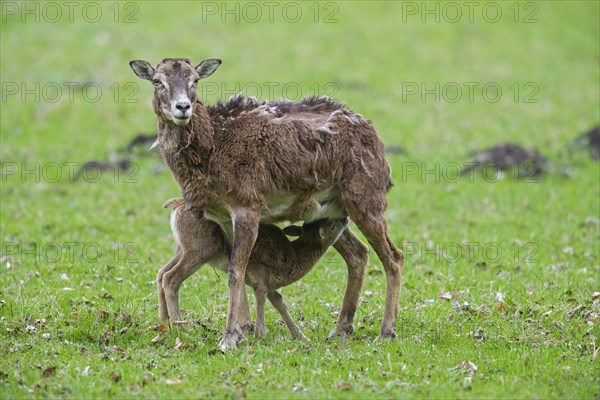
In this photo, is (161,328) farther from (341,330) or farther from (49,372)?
(341,330)

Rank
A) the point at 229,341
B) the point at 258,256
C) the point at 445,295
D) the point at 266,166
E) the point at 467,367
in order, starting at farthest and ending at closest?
the point at 445,295 < the point at 258,256 < the point at 266,166 < the point at 229,341 < the point at 467,367

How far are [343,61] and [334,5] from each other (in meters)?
5.17

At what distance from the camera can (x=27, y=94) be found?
24.2 meters

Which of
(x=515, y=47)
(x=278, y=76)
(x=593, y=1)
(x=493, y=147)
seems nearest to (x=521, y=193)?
(x=493, y=147)

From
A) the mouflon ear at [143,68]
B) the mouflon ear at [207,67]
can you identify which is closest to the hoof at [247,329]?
the mouflon ear at [207,67]

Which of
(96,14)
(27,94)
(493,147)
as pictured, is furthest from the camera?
(96,14)

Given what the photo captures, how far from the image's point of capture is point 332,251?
1316 cm

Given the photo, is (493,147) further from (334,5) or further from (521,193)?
(334,5)

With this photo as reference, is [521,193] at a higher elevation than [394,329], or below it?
below

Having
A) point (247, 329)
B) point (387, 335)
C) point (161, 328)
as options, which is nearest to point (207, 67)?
point (161, 328)

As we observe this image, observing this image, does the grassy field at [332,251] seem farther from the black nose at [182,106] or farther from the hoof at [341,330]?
the black nose at [182,106]

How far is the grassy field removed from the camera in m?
7.90

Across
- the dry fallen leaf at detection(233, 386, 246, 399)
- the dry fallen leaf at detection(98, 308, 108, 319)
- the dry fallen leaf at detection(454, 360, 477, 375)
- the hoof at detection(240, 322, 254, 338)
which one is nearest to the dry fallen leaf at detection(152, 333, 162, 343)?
the dry fallen leaf at detection(98, 308, 108, 319)

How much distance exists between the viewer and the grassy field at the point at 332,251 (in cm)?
790
